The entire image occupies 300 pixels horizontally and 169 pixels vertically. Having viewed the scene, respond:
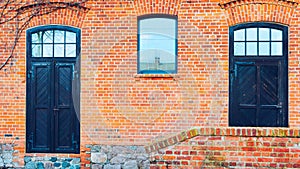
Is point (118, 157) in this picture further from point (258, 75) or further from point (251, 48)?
point (251, 48)

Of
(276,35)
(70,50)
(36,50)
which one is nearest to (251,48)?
(276,35)

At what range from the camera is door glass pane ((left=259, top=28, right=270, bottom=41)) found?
28.4ft

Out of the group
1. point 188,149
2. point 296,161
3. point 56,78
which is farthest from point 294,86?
point 56,78

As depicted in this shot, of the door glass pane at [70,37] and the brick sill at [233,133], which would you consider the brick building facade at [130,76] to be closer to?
the door glass pane at [70,37]

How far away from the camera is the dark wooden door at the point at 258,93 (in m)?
8.60

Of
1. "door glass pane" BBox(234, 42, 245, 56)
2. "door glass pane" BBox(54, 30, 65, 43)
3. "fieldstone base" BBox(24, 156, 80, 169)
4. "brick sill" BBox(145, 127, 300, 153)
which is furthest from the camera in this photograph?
"door glass pane" BBox(54, 30, 65, 43)

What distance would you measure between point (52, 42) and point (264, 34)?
4976 mm

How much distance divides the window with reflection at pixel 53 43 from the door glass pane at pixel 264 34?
432cm

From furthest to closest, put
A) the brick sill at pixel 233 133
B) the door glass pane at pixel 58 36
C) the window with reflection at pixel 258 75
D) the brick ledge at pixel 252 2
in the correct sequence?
the door glass pane at pixel 58 36 < the window with reflection at pixel 258 75 < the brick ledge at pixel 252 2 < the brick sill at pixel 233 133

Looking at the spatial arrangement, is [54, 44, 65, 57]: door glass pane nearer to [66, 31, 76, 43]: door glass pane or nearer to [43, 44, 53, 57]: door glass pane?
[43, 44, 53, 57]: door glass pane

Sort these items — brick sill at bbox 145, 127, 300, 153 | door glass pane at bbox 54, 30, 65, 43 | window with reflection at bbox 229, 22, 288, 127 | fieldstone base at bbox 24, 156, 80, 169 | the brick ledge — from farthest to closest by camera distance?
door glass pane at bbox 54, 30, 65, 43 → fieldstone base at bbox 24, 156, 80, 169 → window with reflection at bbox 229, 22, 288, 127 → the brick ledge → brick sill at bbox 145, 127, 300, 153

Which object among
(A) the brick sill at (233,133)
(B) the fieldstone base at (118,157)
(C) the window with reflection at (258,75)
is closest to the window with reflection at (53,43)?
(B) the fieldstone base at (118,157)

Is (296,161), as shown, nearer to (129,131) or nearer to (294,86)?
(294,86)

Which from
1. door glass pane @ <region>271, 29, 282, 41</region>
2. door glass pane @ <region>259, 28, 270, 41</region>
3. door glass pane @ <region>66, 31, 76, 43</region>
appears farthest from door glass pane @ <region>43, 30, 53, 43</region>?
door glass pane @ <region>271, 29, 282, 41</region>
